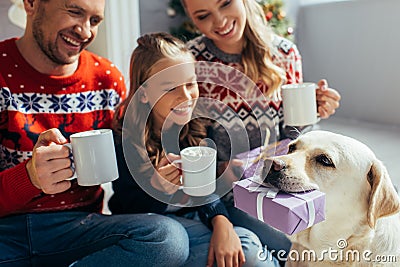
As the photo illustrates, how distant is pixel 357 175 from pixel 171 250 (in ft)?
1.69

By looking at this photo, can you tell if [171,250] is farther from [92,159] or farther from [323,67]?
[323,67]

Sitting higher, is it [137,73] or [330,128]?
[137,73]

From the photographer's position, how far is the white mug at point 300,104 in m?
1.28

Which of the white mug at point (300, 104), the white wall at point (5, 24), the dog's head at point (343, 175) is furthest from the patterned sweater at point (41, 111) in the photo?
the white wall at point (5, 24)

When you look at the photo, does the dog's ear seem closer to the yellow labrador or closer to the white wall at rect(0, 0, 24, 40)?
the yellow labrador

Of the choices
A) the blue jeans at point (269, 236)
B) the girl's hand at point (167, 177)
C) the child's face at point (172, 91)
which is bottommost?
the blue jeans at point (269, 236)

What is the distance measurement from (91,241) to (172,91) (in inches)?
17.4

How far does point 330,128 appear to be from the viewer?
322 cm

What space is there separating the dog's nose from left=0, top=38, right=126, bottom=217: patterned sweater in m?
0.65

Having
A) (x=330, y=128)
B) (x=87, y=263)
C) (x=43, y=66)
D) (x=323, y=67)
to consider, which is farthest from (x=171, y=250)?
(x=323, y=67)

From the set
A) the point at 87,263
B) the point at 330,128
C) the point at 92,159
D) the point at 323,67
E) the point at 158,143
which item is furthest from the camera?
the point at 323,67

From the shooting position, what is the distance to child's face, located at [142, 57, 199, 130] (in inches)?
48.1

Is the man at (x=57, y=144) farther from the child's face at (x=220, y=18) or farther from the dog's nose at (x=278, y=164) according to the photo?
the dog's nose at (x=278, y=164)

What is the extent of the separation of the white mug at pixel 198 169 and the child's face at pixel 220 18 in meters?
0.47
